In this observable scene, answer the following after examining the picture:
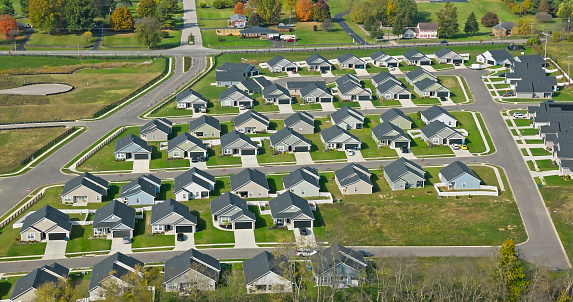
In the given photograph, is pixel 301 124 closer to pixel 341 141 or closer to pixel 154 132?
pixel 341 141

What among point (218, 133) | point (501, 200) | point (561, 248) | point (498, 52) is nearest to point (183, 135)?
point (218, 133)

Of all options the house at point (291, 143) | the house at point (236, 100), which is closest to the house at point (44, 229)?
the house at point (291, 143)

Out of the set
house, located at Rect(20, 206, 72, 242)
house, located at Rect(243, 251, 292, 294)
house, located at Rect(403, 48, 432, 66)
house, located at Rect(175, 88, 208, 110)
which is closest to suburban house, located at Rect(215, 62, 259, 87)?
house, located at Rect(175, 88, 208, 110)

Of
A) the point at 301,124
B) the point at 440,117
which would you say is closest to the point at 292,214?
the point at 301,124

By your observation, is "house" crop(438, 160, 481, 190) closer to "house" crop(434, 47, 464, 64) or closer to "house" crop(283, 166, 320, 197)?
"house" crop(283, 166, 320, 197)

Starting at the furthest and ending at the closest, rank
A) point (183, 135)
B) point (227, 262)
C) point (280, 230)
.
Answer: point (183, 135), point (280, 230), point (227, 262)

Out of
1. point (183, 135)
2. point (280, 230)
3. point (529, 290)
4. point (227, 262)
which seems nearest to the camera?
point (529, 290)

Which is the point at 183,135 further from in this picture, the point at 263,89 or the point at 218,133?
the point at 263,89
